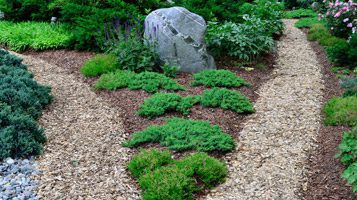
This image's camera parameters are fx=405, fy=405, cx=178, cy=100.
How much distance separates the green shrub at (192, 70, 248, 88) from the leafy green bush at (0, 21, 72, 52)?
3.51 metres

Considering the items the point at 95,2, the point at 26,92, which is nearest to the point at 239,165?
the point at 26,92

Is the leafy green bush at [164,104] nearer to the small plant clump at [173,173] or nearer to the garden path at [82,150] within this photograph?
the garden path at [82,150]

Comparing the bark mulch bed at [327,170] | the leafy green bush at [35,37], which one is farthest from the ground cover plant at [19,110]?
the bark mulch bed at [327,170]

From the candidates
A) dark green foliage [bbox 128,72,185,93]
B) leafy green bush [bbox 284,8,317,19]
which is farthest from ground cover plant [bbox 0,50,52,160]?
leafy green bush [bbox 284,8,317,19]

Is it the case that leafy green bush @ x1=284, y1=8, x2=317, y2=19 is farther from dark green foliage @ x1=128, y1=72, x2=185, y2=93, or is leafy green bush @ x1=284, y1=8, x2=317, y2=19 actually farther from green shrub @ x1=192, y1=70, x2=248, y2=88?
dark green foliage @ x1=128, y1=72, x2=185, y2=93

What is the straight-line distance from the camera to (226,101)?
20.8ft

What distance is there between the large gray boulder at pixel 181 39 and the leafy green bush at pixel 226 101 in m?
1.60

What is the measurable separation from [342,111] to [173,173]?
297 centimetres

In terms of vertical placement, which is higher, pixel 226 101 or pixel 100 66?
Result: pixel 226 101

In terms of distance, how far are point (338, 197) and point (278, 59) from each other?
5998mm

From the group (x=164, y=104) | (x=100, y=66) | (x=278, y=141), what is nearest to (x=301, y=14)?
(x=100, y=66)

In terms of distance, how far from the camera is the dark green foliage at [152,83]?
687 centimetres

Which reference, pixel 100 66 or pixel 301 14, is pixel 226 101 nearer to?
pixel 100 66

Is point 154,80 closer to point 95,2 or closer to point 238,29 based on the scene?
point 238,29
